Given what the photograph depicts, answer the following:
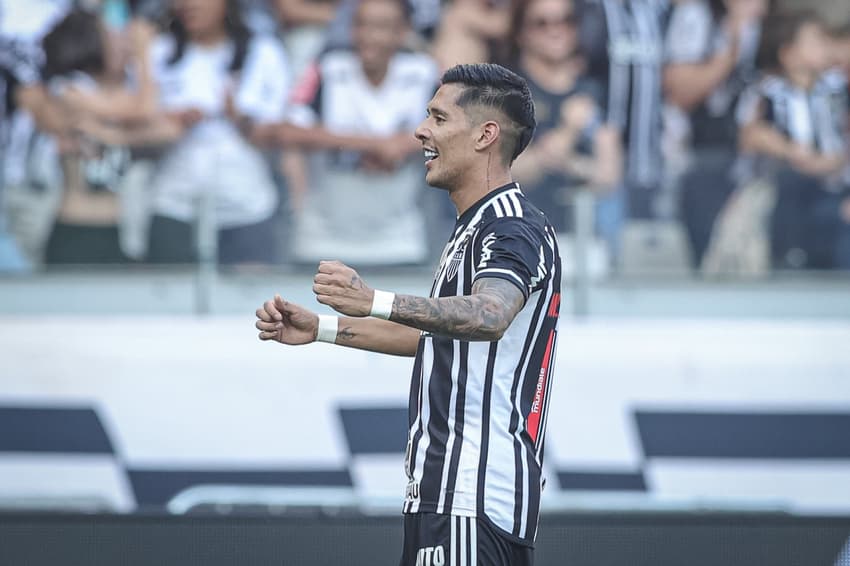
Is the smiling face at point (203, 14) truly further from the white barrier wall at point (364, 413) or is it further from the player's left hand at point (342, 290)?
the player's left hand at point (342, 290)

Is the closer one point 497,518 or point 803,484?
point 497,518

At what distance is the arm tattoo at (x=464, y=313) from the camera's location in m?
3.27

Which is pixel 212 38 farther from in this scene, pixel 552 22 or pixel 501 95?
pixel 501 95

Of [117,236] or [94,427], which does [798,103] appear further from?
[94,427]

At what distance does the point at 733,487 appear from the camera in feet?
23.2

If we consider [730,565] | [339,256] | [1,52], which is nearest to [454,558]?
[730,565]

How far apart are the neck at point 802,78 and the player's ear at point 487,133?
Answer: 13.8ft

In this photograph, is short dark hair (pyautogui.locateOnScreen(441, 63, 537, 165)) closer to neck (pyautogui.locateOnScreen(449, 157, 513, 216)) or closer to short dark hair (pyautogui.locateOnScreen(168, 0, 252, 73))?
neck (pyautogui.locateOnScreen(449, 157, 513, 216))

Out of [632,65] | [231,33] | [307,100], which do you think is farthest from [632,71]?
[231,33]

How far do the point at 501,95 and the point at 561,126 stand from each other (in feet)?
11.8

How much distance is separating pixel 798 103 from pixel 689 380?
176 centimetres

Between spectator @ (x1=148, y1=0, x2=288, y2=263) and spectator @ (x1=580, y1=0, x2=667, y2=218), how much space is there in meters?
1.86

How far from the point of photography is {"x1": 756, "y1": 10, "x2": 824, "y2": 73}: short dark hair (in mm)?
7449

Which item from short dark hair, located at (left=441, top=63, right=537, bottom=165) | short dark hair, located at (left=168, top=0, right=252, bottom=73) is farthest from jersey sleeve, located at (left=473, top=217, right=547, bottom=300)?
short dark hair, located at (left=168, top=0, right=252, bottom=73)
